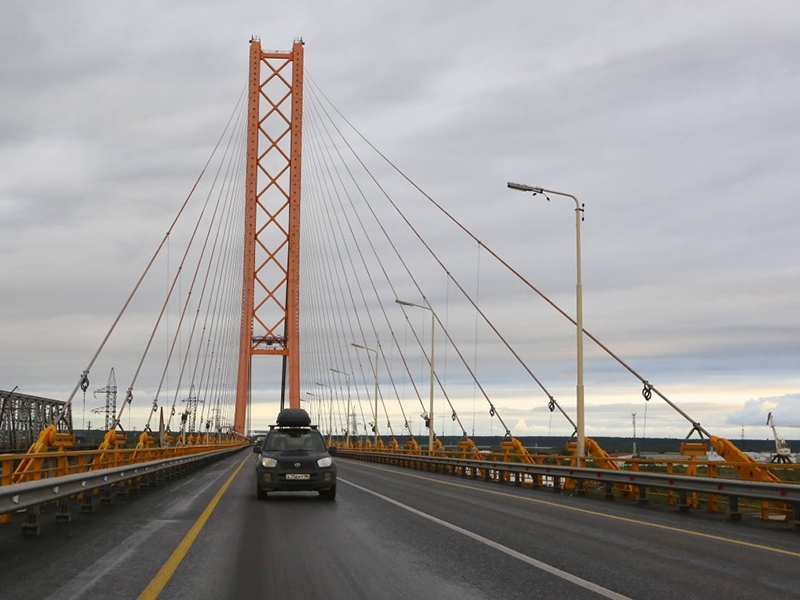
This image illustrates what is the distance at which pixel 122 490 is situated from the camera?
21.0 m

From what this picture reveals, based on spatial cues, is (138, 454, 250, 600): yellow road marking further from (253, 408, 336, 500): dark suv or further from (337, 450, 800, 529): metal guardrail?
(337, 450, 800, 529): metal guardrail

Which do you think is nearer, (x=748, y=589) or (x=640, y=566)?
(x=748, y=589)

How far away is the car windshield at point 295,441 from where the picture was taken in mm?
21375

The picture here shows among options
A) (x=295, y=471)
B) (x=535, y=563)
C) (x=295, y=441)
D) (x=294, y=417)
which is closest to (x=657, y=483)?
(x=295, y=471)

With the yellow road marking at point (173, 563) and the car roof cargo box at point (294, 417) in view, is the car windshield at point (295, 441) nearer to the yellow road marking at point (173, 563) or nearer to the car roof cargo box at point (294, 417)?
the yellow road marking at point (173, 563)

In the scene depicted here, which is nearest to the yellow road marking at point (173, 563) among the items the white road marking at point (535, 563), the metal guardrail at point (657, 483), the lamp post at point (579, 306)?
the white road marking at point (535, 563)

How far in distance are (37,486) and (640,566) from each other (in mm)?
7323

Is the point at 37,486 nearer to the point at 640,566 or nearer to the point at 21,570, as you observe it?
the point at 21,570

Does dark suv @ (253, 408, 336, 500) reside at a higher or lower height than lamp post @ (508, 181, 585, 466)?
lower

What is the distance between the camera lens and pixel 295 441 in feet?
71.4

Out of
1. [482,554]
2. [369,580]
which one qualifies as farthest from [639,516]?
[369,580]

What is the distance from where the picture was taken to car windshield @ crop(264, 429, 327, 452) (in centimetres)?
2138

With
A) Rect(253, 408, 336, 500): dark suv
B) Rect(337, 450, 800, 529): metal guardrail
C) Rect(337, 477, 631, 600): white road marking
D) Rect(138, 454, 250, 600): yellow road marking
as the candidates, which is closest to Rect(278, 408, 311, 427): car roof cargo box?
Rect(337, 450, 800, 529): metal guardrail

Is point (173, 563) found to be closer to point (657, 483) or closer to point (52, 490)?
point (52, 490)
